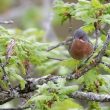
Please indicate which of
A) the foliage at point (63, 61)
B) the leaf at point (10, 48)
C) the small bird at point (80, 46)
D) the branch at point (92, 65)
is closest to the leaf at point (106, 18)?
the foliage at point (63, 61)

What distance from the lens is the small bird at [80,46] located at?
4180 millimetres

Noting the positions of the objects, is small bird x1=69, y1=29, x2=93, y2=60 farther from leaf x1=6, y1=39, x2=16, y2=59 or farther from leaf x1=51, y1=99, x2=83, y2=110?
leaf x1=6, y1=39, x2=16, y2=59

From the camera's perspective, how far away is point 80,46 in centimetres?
423

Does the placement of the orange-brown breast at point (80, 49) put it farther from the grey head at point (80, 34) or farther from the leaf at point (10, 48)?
the leaf at point (10, 48)

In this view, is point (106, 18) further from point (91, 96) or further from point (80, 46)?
point (91, 96)

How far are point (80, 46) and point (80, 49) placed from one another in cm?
3

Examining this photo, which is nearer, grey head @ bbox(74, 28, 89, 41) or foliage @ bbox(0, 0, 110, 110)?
foliage @ bbox(0, 0, 110, 110)

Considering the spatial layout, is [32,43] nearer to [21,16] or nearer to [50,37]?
[50,37]

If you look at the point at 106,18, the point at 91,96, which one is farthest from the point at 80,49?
the point at 91,96

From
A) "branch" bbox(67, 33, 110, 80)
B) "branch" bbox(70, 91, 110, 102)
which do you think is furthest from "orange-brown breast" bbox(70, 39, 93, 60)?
"branch" bbox(70, 91, 110, 102)

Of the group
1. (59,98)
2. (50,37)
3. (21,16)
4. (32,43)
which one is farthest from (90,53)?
(21,16)

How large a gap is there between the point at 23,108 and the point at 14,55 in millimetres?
453

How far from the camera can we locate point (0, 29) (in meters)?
4.32

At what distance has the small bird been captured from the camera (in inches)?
165
